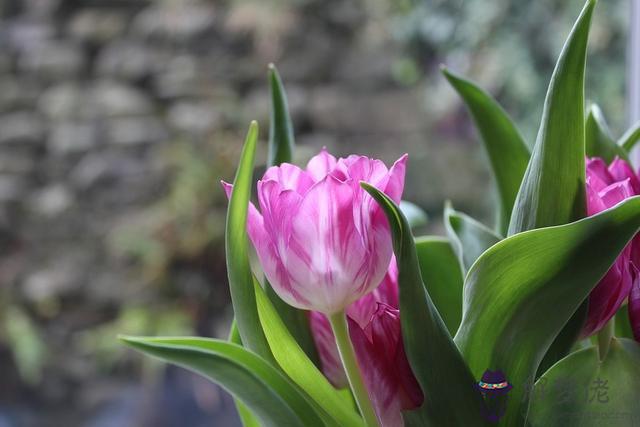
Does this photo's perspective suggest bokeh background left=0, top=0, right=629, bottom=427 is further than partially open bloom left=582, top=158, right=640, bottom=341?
Yes

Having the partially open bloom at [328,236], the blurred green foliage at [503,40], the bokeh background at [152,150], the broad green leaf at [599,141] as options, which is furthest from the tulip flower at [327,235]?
the bokeh background at [152,150]

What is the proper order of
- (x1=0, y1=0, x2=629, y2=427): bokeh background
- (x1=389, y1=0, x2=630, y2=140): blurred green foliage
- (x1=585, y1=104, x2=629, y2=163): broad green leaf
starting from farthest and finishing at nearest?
(x1=0, y1=0, x2=629, y2=427): bokeh background, (x1=389, y1=0, x2=630, y2=140): blurred green foliage, (x1=585, y1=104, x2=629, y2=163): broad green leaf

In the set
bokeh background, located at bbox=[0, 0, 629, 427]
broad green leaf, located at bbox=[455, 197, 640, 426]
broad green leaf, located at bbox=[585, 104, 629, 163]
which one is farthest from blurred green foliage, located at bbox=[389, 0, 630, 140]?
broad green leaf, located at bbox=[455, 197, 640, 426]

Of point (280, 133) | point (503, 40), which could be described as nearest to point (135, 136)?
point (503, 40)

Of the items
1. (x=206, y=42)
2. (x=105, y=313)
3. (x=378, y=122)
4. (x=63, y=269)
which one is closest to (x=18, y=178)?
(x=63, y=269)

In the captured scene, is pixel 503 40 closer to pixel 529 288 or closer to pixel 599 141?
pixel 599 141

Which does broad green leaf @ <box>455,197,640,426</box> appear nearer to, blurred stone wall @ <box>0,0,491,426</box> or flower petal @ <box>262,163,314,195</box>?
flower petal @ <box>262,163,314,195</box>

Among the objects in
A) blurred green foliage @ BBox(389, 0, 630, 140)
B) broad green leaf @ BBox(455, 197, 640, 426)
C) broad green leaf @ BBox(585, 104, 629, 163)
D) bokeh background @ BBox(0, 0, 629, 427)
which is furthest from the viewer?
bokeh background @ BBox(0, 0, 629, 427)
